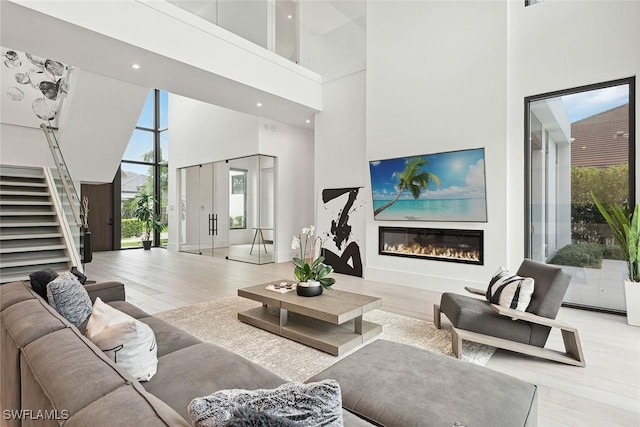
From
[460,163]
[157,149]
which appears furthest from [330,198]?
[157,149]

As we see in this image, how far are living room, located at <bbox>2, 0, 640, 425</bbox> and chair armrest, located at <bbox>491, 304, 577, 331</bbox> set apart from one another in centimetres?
38

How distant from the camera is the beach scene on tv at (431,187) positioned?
15.3 ft

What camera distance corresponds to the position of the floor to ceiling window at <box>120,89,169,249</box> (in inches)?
419

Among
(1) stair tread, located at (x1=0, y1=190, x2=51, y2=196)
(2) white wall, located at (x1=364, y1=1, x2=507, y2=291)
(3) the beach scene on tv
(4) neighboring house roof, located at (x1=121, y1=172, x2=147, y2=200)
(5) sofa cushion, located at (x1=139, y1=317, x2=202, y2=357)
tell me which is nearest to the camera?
(5) sofa cushion, located at (x1=139, y1=317, x2=202, y2=357)

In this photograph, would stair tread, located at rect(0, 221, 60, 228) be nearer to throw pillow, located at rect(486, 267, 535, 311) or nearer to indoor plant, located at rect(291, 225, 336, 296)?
indoor plant, located at rect(291, 225, 336, 296)

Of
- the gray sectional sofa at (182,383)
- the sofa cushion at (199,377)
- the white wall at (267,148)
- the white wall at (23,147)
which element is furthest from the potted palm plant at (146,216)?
the sofa cushion at (199,377)

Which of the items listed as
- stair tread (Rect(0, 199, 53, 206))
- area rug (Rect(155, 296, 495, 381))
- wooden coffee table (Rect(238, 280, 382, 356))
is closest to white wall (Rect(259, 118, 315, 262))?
area rug (Rect(155, 296, 495, 381))

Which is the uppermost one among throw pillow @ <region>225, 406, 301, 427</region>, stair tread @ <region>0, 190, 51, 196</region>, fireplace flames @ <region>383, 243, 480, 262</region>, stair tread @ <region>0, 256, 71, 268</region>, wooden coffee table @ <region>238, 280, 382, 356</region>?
stair tread @ <region>0, 190, 51, 196</region>

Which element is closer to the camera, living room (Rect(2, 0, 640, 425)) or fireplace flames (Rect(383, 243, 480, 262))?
living room (Rect(2, 0, 640, 425))

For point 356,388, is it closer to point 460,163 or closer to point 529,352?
point 529,352

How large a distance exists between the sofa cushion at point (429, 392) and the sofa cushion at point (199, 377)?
0.31 m

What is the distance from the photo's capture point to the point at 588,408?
213cm

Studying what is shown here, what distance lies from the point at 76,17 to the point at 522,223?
A: 6.01 m

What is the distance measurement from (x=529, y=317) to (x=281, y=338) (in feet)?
7.10
